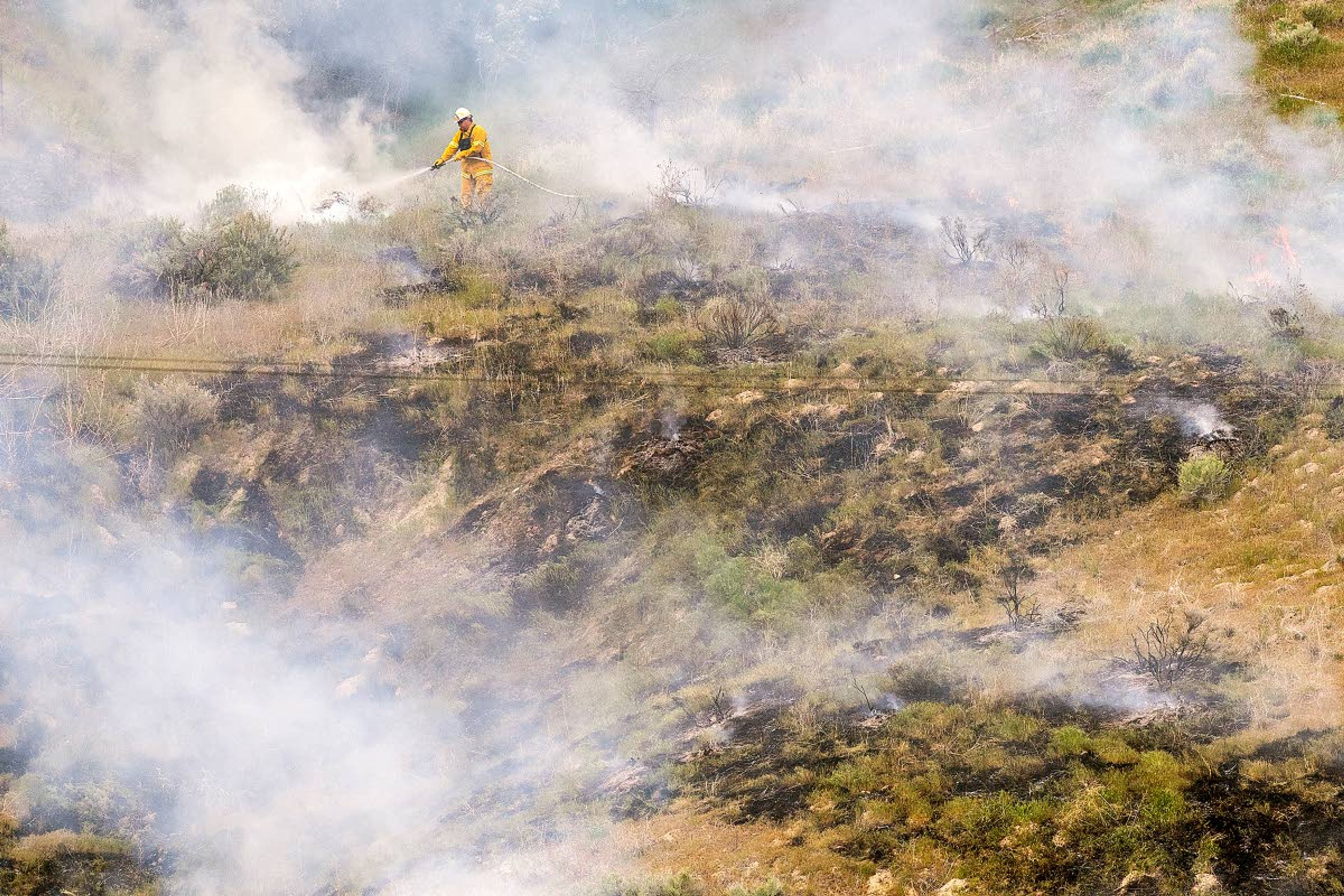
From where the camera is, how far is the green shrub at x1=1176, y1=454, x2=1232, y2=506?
24.5 feet

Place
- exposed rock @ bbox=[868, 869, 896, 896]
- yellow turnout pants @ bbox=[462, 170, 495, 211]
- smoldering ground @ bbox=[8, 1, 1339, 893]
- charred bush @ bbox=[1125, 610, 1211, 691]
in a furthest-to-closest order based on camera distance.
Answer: yellow turnout pants @ bbox=[462, 170, 495, 211] < smoldering ground @ bbox=[8, 1, 1339, 893] < charred bush @ bbox=[1125, 610, 1211, 691] < exposed rock @ bbox=[868, 869, 896, 896]

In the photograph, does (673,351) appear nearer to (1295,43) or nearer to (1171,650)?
(1171,650)

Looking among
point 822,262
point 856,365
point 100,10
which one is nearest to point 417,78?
point 100,10

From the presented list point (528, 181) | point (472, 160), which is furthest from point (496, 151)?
point (472, 160)

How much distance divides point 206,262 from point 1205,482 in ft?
31.8

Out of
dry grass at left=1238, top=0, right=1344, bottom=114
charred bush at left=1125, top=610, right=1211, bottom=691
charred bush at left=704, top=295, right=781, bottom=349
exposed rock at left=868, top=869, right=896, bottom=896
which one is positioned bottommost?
exposed rock at left=868, top=869, right=896, bottom=896

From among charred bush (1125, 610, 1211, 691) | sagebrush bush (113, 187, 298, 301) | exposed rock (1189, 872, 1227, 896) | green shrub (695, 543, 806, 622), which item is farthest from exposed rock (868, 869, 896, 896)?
sagebrush bush (113, 187, 298, 301)

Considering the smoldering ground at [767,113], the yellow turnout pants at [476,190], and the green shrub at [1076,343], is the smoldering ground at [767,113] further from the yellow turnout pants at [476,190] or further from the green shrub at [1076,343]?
the yellow turnout pants at [476,190]

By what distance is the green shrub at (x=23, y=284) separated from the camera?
9.98m

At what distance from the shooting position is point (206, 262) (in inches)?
426

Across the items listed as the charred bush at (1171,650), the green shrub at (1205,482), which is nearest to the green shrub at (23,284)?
the charred bush at (1171,650)

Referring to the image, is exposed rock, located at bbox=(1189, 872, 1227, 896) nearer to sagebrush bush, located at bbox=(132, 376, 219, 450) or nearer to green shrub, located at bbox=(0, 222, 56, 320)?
sagebrush bush, located at bbox=(132, 376, 219, 450)

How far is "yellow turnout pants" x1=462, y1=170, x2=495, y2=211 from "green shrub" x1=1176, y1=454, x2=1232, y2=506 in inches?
334

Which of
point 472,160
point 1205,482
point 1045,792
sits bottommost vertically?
point 1045,792
